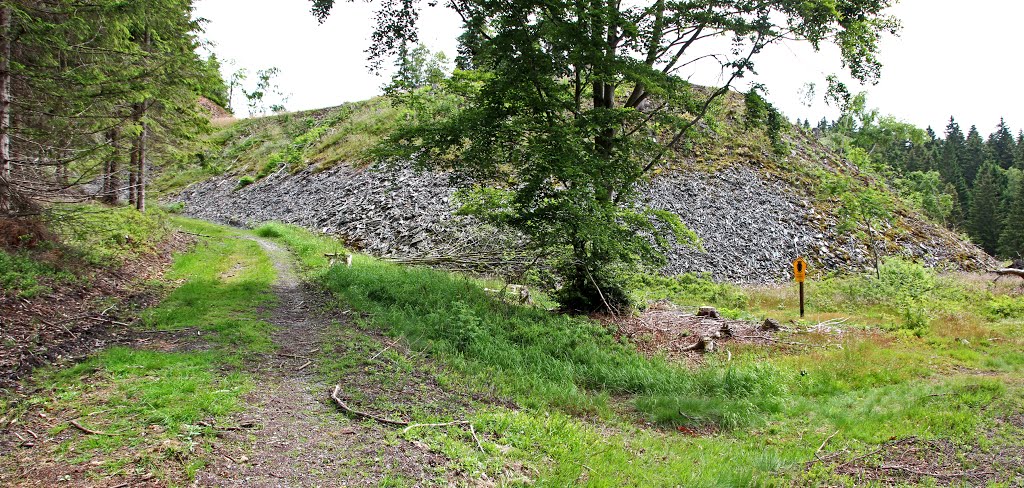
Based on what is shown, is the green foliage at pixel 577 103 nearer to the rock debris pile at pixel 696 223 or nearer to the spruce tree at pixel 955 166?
the rock debris pile at pixel 696 223

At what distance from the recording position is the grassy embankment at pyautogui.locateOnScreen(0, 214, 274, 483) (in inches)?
147

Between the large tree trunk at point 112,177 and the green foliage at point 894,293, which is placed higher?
the large tree trunk at point 112,177

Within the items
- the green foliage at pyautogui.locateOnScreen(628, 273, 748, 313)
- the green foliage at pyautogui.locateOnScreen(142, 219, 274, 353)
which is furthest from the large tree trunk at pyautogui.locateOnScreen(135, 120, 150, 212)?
the green foliage at pyautogui.locateOnScreen(628, 273, 748, 313)

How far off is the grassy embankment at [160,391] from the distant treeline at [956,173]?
26190 millimetres

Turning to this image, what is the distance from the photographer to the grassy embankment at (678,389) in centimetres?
480

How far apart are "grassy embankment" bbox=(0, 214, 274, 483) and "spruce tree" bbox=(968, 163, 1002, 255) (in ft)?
210

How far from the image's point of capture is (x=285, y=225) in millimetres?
23406

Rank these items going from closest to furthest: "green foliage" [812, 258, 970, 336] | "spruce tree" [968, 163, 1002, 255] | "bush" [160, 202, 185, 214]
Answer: "green foliage" [812, 258, 970, 336], "bush" [160, 202, 185, 214], "spruce tree" [968, 163, 1002, 255]

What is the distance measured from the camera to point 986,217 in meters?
51.4

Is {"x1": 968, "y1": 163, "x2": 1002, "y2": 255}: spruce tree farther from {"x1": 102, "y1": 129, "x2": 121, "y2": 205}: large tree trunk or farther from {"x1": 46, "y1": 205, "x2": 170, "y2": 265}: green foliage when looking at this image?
{"x1": 102, "y1": 129, "x2": 121, "y2": 205}: large tree trunk

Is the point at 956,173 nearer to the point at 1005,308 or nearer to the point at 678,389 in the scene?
the point at 1005,308

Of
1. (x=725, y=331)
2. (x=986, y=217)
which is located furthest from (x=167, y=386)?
(x=986, y=217)

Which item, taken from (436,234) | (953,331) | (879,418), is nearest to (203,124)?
(436,234)

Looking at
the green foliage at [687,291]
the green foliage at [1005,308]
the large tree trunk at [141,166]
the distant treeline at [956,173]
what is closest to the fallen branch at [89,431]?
the green foliage at [687,291]
